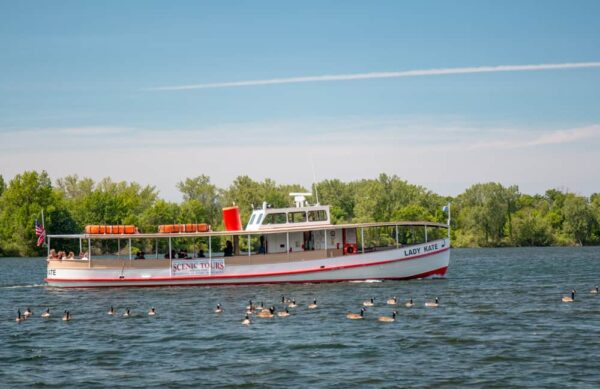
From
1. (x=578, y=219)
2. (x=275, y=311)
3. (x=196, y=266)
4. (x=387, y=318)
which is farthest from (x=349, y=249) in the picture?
(x=578, y=219)

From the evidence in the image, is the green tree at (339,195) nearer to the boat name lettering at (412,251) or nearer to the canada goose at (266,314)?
the boat name lettering at (412,251)

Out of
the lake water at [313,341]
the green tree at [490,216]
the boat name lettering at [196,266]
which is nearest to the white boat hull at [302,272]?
the boat name lettering at [196,266]

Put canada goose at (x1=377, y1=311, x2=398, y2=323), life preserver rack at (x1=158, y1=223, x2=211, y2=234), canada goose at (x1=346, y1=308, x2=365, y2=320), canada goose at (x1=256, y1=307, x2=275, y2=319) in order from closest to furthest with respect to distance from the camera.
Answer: canada goose at (x1=377, y1=311, x2=398, y2=323)
canada goose at (x1=346, y1=308, x2=365, y2=320)
canada goose at (x1=256, y1=307, x2=275, y2=319)
life preserver rack at (x1=158, y1=223, x2=211, y2=234)

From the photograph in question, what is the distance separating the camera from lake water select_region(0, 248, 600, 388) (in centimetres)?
2991

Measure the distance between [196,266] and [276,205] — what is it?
8232 centimetres

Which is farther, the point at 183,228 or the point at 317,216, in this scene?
the point at 317,216

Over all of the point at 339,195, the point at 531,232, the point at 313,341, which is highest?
the point at 339,195

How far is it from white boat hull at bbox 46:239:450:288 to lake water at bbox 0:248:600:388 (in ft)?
8.47

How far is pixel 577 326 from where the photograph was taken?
39656 mm

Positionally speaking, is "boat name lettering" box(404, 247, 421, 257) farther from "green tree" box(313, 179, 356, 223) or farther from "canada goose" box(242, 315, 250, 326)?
"green tree" box(313, 179, 356, 223)

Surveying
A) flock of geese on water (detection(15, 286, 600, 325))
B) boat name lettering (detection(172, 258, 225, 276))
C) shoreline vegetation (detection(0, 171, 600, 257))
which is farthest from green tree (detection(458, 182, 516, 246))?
flock of geese on water (detection(15, 286, 600, 325))

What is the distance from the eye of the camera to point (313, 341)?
37.0 meters

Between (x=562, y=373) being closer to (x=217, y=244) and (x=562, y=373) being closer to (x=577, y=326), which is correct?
(x=577, y=326)

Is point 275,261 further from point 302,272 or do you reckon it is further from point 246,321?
point 246,321
